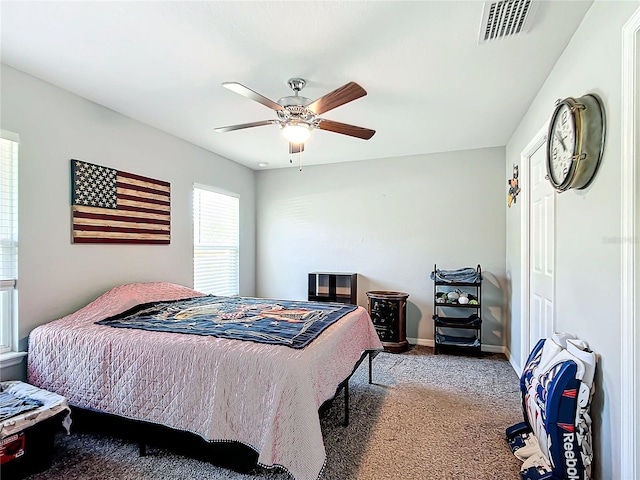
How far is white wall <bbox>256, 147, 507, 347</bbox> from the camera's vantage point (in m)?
4.29

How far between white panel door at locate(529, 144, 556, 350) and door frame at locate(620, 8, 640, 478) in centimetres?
100

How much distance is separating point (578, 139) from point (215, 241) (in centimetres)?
404

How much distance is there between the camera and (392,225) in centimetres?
472

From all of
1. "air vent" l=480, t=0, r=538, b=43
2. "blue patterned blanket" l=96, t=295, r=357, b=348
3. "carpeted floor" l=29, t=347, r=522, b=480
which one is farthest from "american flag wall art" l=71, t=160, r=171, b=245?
"air vent" l=480, t=0, r=538, b=43

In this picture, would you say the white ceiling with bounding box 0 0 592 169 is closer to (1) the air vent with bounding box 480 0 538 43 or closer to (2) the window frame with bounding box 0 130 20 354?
(1) the air vent with bounding box 480 0 538 43

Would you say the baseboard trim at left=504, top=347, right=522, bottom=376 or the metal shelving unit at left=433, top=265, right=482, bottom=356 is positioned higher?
the metal shelving unit at left=433, top=265, right=482, bottom=356

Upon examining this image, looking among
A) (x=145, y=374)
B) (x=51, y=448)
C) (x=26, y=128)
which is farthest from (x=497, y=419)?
(x=26, y=128)

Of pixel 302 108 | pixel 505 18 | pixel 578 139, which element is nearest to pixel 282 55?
pixel 302 108

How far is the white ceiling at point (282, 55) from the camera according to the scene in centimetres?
178

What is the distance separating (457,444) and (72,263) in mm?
3272

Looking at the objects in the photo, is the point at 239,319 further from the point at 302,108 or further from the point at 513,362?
the point at 513,362

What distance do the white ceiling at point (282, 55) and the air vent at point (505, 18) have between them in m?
0.05

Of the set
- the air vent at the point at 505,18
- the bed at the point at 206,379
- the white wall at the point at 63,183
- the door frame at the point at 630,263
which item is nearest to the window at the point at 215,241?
the white wall at the point at 63,183

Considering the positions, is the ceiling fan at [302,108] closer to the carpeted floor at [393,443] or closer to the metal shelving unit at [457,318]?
the carpeted floor at [393,443]
